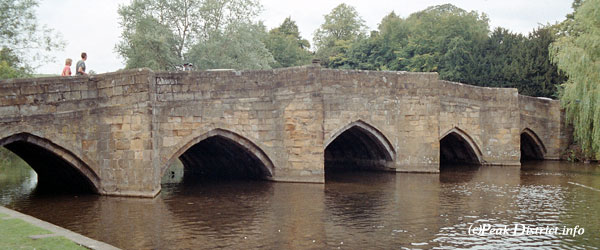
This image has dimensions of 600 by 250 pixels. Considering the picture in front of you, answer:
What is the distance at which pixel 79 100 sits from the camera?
508 inches

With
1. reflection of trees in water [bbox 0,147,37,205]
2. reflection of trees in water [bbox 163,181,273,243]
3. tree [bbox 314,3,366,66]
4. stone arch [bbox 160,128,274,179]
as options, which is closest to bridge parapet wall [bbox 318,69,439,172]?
stone arch [bbox 160,128,274,179]

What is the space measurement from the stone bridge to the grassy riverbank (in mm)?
4619

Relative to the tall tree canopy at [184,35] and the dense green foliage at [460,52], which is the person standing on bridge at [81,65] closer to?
the tall tree canopy at [184,35]

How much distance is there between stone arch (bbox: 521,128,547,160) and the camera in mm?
24875

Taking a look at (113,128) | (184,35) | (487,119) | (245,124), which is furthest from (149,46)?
(487,119)

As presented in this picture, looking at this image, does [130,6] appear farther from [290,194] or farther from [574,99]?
[574,99]

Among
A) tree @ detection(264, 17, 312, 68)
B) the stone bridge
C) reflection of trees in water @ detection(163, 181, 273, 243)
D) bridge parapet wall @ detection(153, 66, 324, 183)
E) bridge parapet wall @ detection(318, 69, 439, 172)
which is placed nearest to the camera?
reflection of trees in water @ detection(163, 181, 273, 243)

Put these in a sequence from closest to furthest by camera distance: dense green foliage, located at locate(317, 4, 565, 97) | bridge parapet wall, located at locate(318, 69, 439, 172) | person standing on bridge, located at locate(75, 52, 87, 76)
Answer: person standing on bridge, located at locate(75, 52, 87, 76) → bridge parapet wall, located at locate(318, 69, 439, 172) → dense green foliage, located at locate(317, 4, 565, 97)

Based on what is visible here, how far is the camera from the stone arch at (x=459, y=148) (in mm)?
21203

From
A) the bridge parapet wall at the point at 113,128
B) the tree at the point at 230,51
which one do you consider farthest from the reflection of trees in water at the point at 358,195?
the tree at the point at 230,51

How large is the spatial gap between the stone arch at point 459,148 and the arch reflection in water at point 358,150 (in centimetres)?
247

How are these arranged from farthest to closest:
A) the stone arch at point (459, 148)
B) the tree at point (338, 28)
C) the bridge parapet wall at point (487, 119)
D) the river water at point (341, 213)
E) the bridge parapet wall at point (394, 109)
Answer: the tree at point (338, 28)
the stone arch at point (459, 148)
the bridge parapet wall at point (487, 119)
the bridge parapet wall at point (394, 109)
the river water at point (341, 213)

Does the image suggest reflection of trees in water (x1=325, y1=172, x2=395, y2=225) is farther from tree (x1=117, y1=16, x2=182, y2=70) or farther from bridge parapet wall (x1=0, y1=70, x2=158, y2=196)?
tree (x1=117, y1=16, x2=182, y2=70)

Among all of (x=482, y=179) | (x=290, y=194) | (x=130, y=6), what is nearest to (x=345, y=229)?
(x=290, y=194)
